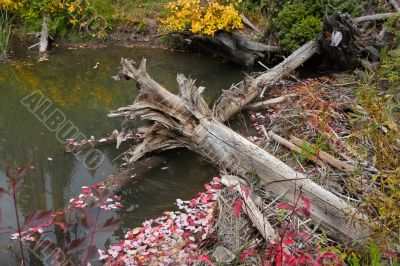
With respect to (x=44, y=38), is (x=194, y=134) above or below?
below

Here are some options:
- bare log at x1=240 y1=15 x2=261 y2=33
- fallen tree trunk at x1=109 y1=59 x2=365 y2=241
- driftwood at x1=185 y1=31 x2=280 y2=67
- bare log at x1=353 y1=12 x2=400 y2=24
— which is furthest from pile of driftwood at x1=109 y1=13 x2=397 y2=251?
bare log at x1=240 y1=15 x2=261 y2=33

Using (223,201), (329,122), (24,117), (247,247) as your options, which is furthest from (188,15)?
(247,247)

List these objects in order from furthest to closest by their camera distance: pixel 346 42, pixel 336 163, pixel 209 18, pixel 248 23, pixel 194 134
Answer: pixel 248 23 < pixel 209 18 < pixel 346 42 < pixel 194 134 < pixel 336 163

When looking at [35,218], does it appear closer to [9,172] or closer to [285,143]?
[9,172]

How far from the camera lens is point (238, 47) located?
8062 millimetres

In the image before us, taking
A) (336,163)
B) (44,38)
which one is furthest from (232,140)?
(44,38)

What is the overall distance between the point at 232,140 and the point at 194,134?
45cm

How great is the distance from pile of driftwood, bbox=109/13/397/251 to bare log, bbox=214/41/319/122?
1 centimetres

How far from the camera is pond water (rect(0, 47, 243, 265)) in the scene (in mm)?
4496

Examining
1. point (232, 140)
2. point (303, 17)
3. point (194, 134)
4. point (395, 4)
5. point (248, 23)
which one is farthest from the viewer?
point (248, 23)

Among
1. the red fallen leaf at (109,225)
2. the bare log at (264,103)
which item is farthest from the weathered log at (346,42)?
the red fallen leaf at (109,225)

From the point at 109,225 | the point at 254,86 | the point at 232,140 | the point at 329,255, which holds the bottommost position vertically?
the point at 254,86

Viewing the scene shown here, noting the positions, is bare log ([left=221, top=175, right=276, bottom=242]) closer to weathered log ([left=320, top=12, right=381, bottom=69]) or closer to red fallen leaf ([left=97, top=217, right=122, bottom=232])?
red fallen leaf ([left=97, top=217, right=122, bottom=232])

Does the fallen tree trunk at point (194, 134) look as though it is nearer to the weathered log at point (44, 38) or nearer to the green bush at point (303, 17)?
the green bush at point (303, 17)
